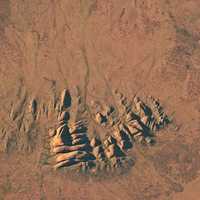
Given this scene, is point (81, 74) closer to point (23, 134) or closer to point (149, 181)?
point (23, 134)

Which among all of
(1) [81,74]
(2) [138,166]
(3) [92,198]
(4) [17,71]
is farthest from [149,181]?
(4) [17,71]

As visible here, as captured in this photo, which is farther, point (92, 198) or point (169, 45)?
point (169, 45)

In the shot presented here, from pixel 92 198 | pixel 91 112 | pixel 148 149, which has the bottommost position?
pixel 92 198

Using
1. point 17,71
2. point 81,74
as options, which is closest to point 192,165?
point 81,74

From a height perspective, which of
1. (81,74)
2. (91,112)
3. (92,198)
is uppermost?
(81,74)

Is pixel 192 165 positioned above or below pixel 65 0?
below

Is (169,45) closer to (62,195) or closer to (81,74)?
(81,74)
